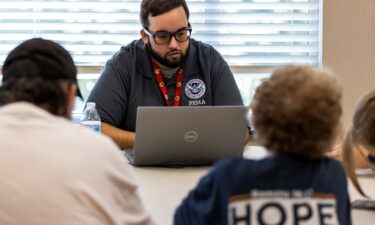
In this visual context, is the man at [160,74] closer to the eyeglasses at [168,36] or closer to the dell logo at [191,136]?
the eyeglasses at [168,36]

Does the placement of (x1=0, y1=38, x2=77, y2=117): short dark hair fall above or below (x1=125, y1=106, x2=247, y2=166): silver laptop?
above

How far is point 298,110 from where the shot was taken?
1235 mm

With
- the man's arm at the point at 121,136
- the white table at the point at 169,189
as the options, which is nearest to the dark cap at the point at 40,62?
the white table at the point at 169,189

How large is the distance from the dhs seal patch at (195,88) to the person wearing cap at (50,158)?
1.69 meters

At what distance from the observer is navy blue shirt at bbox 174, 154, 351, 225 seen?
4.08 ft

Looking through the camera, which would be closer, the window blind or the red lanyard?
the red lanyard

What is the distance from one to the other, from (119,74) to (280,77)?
1839 mm

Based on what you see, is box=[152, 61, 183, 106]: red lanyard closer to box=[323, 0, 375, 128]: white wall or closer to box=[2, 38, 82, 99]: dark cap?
box=[323, 0, 375, 128]: white wall

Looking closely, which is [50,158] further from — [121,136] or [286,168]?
[121,136]

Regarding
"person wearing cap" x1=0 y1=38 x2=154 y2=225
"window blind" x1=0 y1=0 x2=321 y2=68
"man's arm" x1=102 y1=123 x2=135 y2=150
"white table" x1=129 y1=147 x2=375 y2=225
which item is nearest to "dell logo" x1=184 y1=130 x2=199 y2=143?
"white table" x1=129 y1=147 x2=375 y2=225

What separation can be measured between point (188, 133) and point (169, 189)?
0.28 metres

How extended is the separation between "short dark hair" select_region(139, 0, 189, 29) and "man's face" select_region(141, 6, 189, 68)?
0.02m

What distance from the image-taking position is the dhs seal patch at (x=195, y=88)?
9.98 ft

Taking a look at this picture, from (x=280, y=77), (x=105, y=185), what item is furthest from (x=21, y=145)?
(x=280, y=77)
